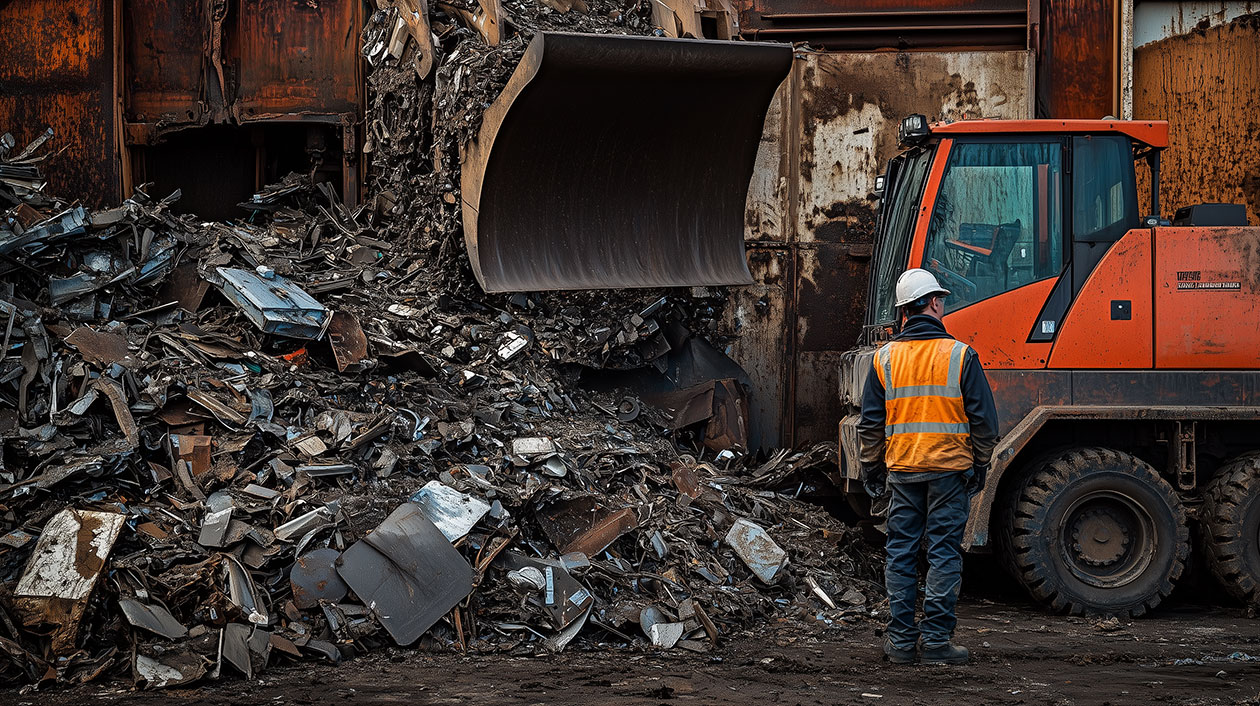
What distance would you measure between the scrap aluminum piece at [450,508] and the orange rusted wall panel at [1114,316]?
2742 millimetres

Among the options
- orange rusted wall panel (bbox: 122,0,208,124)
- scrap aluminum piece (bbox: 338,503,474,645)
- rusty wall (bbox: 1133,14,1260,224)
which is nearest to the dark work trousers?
scrap aluminum piece (bbox: 338,503,474,645)

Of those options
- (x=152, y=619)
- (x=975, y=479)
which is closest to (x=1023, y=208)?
(x=975, y=479)

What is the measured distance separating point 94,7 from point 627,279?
4.10 meters

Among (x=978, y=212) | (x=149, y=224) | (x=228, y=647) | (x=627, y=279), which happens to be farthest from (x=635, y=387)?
(x=228, y=647)

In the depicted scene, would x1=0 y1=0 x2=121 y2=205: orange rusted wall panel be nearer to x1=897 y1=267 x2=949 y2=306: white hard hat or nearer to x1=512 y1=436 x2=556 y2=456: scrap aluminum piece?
x1=512 y1=436 x2=556 y2=456: scrap aluminum piece

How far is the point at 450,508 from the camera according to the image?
480cm

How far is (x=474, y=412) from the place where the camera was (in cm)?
569

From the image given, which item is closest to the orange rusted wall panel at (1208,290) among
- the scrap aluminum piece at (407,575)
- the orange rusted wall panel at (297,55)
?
the scrap aluminum piece at (407,575)

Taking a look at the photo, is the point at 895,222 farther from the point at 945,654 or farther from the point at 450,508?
the point at 450,508

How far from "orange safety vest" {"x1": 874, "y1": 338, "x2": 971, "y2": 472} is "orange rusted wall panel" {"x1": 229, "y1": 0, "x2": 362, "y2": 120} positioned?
4.88 meters

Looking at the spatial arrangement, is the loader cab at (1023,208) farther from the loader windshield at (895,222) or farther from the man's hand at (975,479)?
the man's hand at (975,479)

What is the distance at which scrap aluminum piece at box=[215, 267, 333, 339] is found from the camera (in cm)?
573

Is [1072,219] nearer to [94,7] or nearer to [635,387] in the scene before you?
[635,387]

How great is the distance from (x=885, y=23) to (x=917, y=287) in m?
3.71
